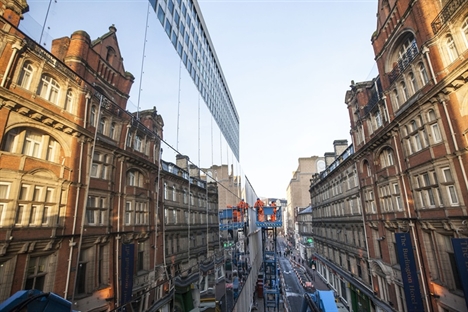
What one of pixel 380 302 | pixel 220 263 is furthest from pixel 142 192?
pixel 380 302

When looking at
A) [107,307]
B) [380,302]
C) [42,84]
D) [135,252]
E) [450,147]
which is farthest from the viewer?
[380,302]

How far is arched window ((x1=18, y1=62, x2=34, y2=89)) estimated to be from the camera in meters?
4.57

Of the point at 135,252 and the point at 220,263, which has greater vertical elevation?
the point at 135,252

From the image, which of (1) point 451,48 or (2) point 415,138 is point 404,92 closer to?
Result: (2) point 415,138

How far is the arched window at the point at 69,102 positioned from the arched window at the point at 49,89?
0.78 ft

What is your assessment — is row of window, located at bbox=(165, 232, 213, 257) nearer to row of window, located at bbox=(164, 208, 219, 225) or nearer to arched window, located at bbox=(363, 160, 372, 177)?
row of window, located at bbox=(164, 208, 219, 225)

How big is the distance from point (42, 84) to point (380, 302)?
1160 inches

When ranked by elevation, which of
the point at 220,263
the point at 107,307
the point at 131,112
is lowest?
the point at 220,263

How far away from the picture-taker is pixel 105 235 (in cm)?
631

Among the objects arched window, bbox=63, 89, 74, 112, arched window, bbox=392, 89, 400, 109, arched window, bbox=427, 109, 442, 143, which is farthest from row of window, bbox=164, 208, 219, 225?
arched window, bbox=392, 89, 400, 109

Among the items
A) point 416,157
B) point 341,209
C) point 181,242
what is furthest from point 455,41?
point 341,209

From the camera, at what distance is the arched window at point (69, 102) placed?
18.2 feet

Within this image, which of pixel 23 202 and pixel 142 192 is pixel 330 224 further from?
pixel 23 202

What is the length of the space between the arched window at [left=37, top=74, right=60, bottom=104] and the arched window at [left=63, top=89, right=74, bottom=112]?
0.24 meters
